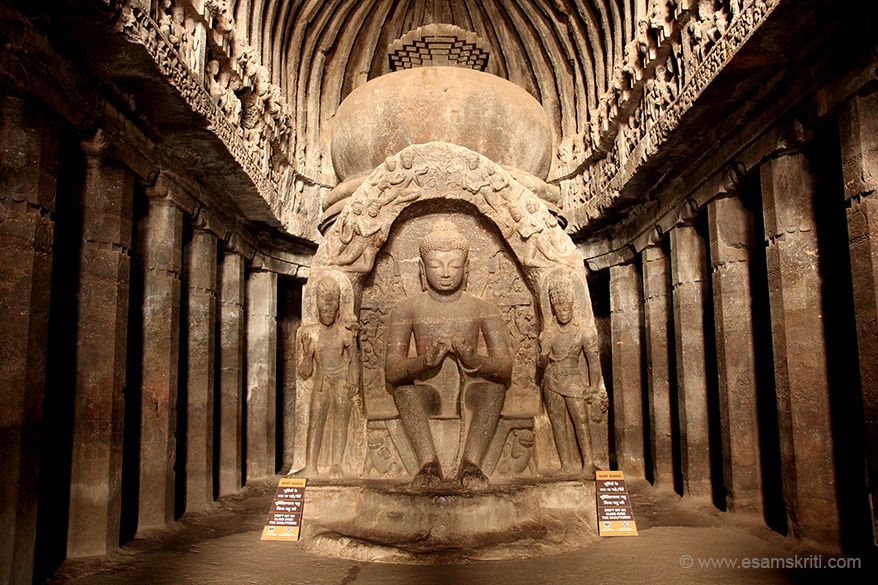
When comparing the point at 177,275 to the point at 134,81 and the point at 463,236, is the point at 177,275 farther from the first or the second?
the point at 463,236

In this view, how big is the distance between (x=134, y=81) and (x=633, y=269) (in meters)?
7.66

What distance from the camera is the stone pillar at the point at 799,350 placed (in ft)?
17.6

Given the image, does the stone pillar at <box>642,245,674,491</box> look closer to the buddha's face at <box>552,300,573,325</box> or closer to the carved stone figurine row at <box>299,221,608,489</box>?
the carved stone figurine row at <box>299,221,608,489</box>

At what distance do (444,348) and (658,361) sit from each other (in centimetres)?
411

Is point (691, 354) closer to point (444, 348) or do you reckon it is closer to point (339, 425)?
point (444, 348)

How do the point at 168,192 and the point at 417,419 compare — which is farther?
the point at 168,192

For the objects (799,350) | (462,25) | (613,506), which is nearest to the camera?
(613,506)

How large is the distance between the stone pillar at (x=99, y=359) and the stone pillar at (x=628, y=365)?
724cm

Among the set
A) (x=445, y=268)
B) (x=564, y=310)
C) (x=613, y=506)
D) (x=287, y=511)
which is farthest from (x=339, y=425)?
(x=613, y=506)

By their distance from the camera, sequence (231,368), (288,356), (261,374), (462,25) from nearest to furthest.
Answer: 1. (231,368)
2. (261,374)
3. (288,356)
4. (462,25)

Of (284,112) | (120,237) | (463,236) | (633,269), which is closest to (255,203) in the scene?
(284,112)

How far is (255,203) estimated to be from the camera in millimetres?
8766

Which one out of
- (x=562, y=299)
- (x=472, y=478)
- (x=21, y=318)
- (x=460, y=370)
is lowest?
(x=472, y=478)

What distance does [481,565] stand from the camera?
482cm
